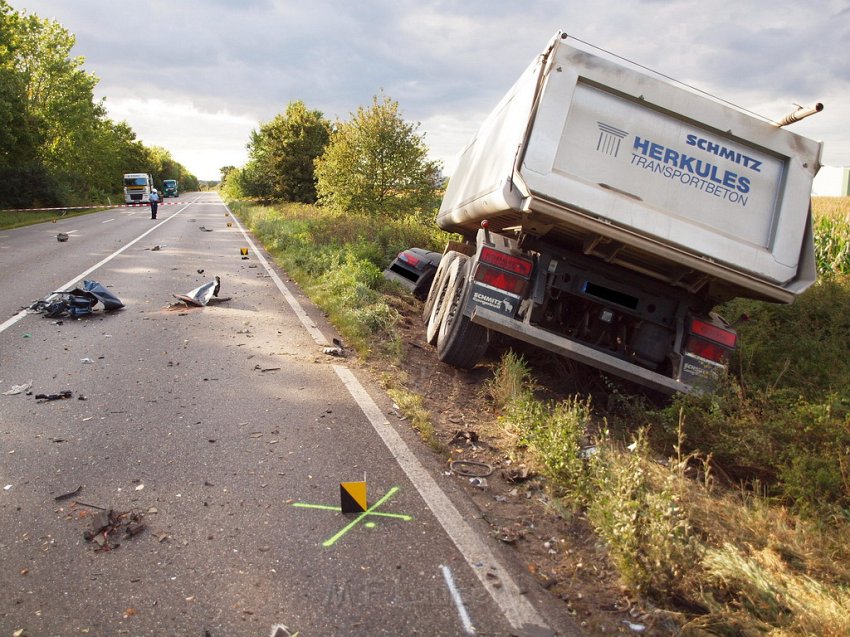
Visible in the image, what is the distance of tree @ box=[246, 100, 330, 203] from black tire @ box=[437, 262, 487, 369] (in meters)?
33.5

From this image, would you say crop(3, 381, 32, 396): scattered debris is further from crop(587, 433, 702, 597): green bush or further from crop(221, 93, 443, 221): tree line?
crop(221, 93, 443, 221): tree line

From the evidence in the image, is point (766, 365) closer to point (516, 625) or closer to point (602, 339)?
point (602, 339)

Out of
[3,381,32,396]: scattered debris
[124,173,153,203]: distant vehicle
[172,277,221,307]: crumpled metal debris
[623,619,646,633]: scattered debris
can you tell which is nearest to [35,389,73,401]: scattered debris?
[3,381,32,396]: scattered debris

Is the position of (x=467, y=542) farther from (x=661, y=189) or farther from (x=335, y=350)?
(x=335, y=350)

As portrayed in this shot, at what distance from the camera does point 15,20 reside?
28.2 metres

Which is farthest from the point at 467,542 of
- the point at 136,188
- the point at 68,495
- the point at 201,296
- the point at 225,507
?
the point at 136,188

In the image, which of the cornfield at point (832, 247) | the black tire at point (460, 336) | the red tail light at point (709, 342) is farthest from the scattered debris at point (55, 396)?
the cornfield at point (832, 247)

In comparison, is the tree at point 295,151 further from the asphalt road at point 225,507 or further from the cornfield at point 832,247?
the asphalt road at point 225,507

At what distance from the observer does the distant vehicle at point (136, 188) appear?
5191 cm

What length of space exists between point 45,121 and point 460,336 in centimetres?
3957

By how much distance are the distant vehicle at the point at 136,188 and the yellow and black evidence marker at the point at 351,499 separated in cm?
5542

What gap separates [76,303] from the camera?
818cm

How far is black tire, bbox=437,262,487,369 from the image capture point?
583 centimetres

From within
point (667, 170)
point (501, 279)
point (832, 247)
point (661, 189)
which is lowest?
point (501, 279)
